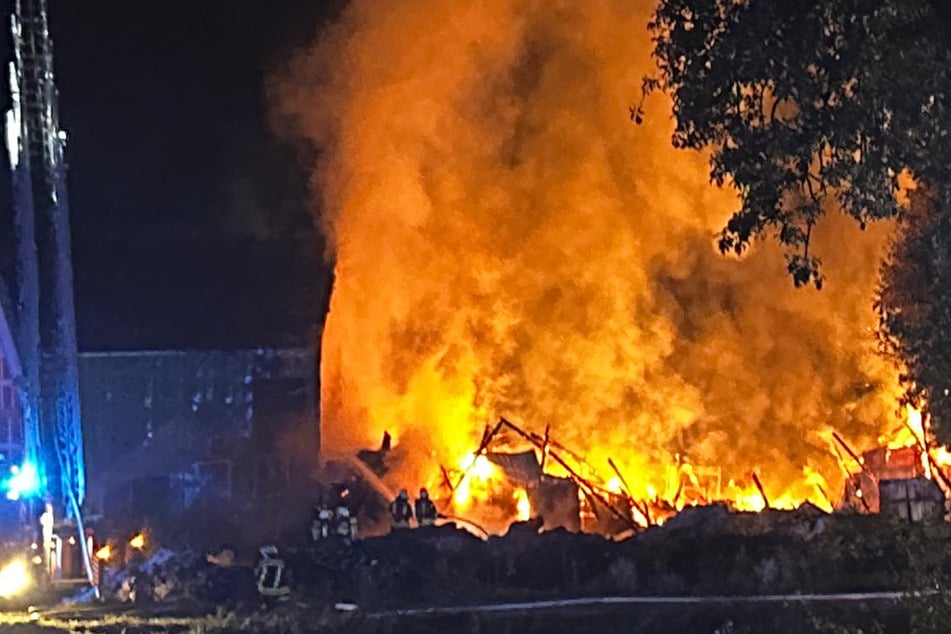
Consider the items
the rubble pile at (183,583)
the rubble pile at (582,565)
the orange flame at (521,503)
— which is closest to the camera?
the rubble pile at (582,565)

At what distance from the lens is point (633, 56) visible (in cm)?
2961

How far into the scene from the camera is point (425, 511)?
23.5m

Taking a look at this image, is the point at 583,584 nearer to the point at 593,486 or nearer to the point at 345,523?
the point at 345,523

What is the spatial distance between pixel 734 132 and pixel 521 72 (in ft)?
64.2

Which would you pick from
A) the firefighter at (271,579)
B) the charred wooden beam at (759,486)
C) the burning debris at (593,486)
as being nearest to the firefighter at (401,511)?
the burning debris at (593,486)

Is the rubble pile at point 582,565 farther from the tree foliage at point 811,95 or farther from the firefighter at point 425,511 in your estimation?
the tree foliage at point 811,95

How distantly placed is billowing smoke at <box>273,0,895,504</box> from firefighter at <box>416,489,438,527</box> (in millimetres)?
4315

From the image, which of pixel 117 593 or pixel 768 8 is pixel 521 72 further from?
pixel 768 8

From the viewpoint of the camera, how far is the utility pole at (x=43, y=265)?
2234cm

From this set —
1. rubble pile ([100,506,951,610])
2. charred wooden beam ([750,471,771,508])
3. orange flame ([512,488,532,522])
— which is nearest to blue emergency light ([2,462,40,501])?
rubble pile ([100,506,951,610])

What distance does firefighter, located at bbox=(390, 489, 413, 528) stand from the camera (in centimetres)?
2336

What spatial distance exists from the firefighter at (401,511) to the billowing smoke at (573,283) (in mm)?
4270

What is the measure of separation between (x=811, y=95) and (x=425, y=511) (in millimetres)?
14895

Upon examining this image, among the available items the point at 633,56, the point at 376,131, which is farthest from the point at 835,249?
the point at 376,131
